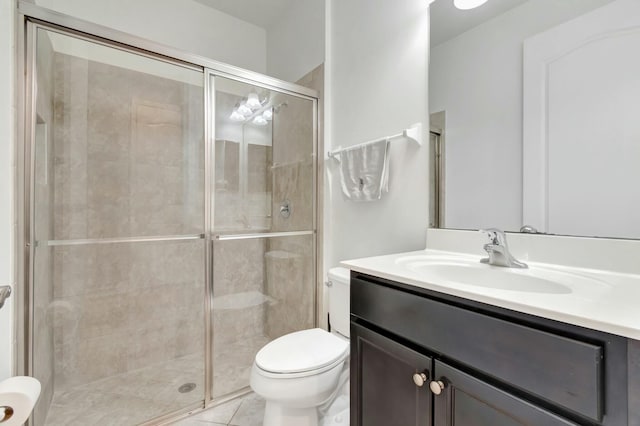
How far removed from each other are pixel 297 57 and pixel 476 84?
4.61 feet

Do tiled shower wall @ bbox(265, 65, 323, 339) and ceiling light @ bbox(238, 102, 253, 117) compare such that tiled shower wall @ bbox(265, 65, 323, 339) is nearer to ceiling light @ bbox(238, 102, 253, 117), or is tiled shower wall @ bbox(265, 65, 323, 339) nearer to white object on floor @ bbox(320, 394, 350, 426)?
ceiling light @ bbox(238, 102, 253, 117)

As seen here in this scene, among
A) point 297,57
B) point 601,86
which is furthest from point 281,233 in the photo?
point 601,86

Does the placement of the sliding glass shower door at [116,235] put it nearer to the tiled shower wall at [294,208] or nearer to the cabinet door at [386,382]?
the tiled shower wall at [294,208]

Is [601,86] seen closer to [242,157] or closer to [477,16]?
[477,16]

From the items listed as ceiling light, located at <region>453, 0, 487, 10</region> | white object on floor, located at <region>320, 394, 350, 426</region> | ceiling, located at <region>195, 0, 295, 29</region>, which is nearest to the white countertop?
white object on floor, located at <region>320, 394, 350, 426</region>

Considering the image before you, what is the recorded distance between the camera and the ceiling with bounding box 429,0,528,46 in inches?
44.4

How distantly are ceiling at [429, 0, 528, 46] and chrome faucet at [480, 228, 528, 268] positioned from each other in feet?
2.83

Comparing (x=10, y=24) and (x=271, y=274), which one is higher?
(x=10, y=24)

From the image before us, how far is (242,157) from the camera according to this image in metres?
1.96

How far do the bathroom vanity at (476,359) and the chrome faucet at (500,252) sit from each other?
0.06 meters

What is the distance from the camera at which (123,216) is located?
1725 millimetres

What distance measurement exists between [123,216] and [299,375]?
4.58 ft

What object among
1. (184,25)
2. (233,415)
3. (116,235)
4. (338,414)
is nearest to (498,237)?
(338,414)

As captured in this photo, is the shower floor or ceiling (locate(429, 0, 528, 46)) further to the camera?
the shower floor
